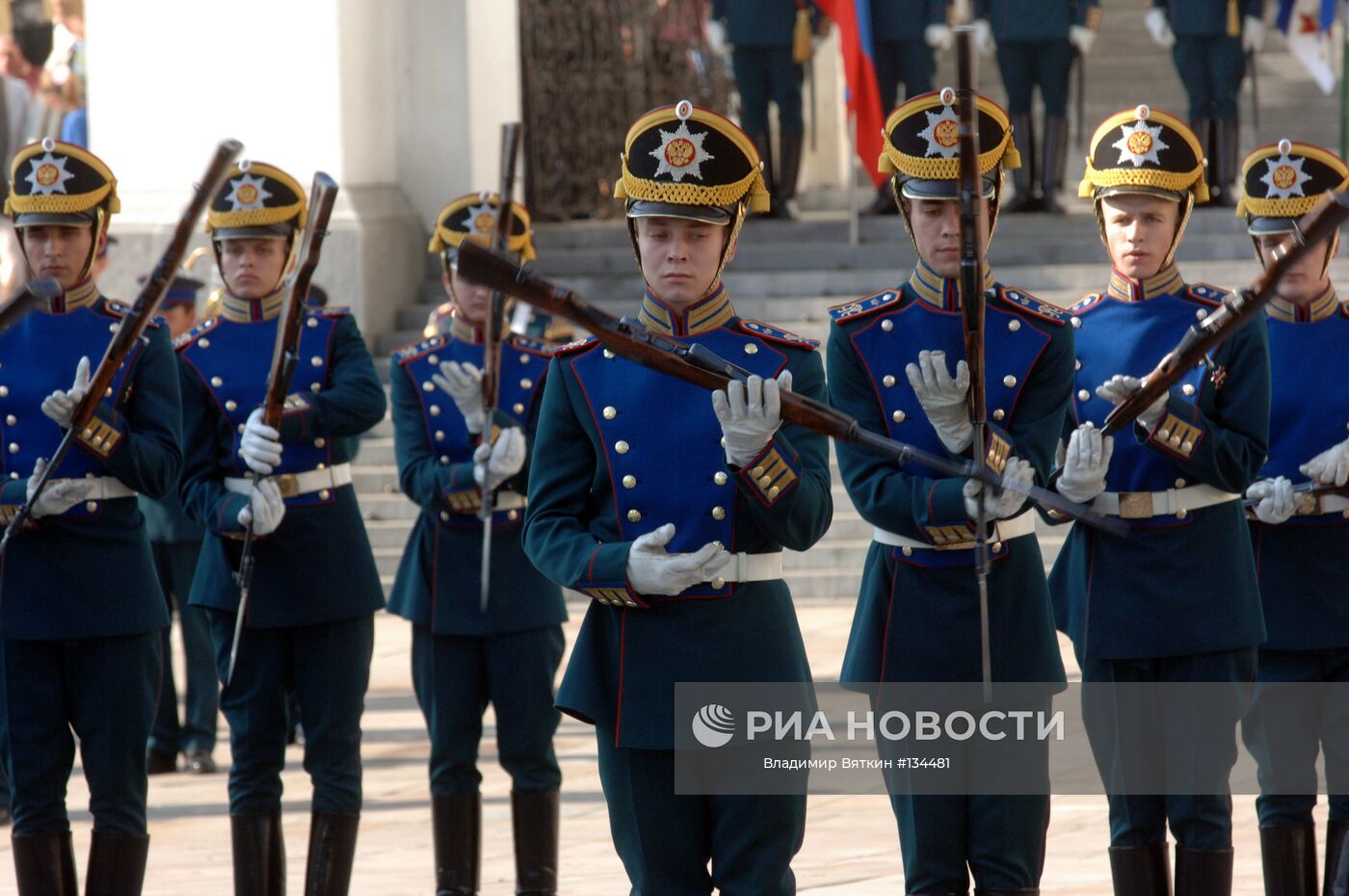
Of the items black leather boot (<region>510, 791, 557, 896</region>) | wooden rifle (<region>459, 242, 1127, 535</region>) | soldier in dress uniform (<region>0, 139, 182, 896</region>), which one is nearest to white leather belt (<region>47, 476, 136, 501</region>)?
soldier in dress uniform (<region>0, 139, 182, 896</region>)

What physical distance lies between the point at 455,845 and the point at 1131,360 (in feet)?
7.89

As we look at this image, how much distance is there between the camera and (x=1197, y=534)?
533cm

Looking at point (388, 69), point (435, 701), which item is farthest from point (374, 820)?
point (388, 69)

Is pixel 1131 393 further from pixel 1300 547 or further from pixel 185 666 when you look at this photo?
pixel 185 666

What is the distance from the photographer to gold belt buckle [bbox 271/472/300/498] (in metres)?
6.23

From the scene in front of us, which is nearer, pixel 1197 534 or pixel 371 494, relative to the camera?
pixel 1197 534

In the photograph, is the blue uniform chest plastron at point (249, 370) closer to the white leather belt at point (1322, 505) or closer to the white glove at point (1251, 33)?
the white leather belt at point (1322, 505)

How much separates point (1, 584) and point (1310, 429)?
3.41 m

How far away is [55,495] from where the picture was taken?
5691 mm

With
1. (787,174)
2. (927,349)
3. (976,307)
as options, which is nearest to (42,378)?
(927,349)

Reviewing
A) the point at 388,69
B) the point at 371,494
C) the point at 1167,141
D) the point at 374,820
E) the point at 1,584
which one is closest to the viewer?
the point at 1167,141

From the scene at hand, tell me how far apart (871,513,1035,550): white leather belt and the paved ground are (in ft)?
5.75

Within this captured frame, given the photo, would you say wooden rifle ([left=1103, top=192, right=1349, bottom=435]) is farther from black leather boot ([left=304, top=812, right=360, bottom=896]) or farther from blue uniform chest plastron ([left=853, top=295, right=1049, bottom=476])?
black leather boot ([left=304, top=812, right=360, bottom=896])

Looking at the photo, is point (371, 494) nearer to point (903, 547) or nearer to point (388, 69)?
point (388, 69)
